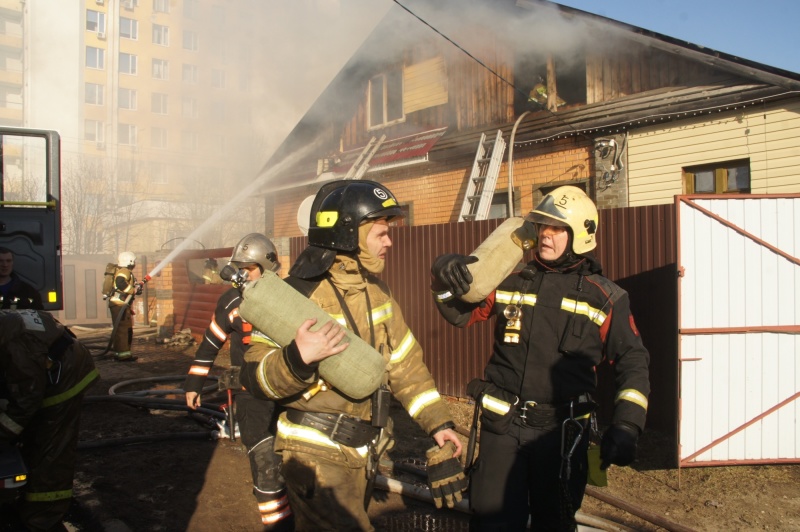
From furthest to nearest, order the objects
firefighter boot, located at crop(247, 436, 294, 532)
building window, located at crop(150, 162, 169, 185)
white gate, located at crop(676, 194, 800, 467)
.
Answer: building window, located at crop(150, 162, 169, 185), white gate, located at crop(676, 194, 800, 467), firefighter boot, located at crop(247, 436, 294, 532)

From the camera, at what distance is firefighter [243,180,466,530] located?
7.33 feet

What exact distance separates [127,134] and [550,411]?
1662 inches

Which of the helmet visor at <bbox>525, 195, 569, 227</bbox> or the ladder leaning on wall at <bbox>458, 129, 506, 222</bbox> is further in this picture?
the ladder leaning on wall at <bbox>458, 129, 506, 222</bbox>

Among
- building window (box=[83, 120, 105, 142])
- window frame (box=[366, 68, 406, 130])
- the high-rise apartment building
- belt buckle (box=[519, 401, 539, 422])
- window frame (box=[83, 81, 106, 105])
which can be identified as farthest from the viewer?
window frame (box=[83, 81, 106, 105])

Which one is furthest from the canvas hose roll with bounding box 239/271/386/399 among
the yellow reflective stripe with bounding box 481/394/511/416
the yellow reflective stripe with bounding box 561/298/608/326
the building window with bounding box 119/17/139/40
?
the building window with bounding box 119/17/139/40

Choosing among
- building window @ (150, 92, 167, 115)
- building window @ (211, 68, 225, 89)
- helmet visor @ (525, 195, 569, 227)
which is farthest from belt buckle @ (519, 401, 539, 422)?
building window @ (150, 92, 167, 115)

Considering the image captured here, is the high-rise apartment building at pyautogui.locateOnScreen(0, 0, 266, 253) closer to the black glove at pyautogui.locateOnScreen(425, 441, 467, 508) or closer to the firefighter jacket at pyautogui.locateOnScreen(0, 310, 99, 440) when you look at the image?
the firefighter jacket at pyautogui.locateOnScreen(0, 310, 99, 440)

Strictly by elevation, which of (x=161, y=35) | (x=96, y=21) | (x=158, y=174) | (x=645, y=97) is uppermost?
(x=96, y=21)

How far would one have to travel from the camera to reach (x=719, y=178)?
8.33m

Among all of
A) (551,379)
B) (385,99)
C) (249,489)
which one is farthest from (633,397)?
(385,99)

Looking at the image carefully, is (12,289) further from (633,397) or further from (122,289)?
(122,289)

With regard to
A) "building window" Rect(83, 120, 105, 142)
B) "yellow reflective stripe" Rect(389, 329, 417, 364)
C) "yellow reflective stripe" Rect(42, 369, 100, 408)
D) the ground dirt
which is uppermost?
"building window" Rect(83, 120, 105, 142)

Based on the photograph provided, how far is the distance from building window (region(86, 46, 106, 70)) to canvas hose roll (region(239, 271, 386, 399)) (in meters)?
43.9

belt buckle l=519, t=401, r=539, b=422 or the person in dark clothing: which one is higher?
the person in dark clothing
